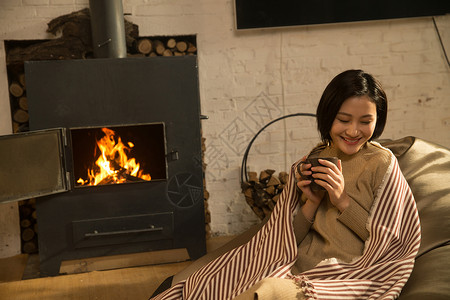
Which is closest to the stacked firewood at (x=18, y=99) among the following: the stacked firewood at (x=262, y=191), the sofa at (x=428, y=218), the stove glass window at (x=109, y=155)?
the stove glass window at (x=109, y=155)

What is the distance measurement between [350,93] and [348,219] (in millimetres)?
390

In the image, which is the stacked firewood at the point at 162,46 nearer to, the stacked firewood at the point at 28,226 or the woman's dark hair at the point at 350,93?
the stacked firewood at the point at 28,226

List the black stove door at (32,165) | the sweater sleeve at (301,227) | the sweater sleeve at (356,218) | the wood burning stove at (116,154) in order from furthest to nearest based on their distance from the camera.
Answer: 1. the wood burning stove at (116,154)
2. the black stove door at (32,165)
3. the sweater sleeve at (301,227)
4. the sweater sleeve at (356,218)

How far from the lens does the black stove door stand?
2742 mm

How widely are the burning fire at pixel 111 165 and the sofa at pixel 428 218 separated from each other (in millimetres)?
923

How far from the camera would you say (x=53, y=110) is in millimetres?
2865

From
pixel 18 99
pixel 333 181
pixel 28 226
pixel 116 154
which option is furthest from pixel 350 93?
pixel 28 226

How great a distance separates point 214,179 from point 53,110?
1.09m

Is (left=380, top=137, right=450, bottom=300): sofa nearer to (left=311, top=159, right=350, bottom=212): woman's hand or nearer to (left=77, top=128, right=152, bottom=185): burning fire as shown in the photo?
(left=311, top=159, right=350, bottom=212): woman's hand

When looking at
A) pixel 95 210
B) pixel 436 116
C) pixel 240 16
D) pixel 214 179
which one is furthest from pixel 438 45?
pixel 95 210

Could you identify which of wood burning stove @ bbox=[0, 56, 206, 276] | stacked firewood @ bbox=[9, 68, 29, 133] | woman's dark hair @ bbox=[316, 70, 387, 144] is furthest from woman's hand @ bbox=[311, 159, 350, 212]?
stacked firewood @ bbox=[9, 68, 29, 133]

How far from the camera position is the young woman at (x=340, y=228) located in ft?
5.24

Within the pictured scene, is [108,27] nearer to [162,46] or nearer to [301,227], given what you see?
[162,46]

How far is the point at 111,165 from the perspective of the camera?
3.05 metres
